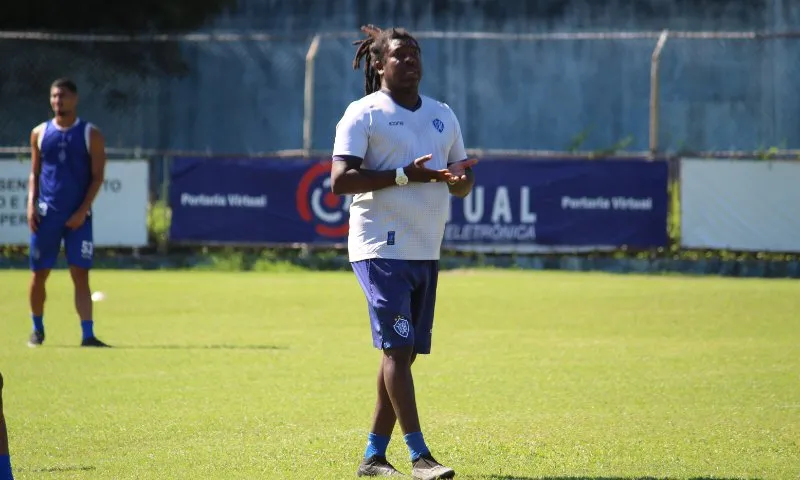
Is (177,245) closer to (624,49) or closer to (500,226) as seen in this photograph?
(500,226)

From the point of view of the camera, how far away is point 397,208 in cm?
706

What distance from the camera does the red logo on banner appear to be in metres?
20.6

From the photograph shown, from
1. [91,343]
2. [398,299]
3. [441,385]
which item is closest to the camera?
[398,299]

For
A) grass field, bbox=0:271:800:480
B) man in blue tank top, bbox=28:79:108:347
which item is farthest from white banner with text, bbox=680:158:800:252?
man in blue tank top, bbox=28:79:108:347

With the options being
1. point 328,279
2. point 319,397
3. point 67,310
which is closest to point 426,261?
point 319,397

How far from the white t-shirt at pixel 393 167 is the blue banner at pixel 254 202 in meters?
13.4

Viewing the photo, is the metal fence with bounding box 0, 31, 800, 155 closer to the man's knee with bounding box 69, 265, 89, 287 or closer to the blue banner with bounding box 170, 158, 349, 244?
the blue banner with bounding box 170, 158, 349, 244

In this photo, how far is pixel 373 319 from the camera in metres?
7.02

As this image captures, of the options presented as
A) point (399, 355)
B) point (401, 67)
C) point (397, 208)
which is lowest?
point (399, 355)

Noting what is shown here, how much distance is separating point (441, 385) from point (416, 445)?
3378 mm

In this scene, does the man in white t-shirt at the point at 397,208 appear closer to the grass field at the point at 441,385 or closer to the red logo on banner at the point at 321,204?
the grass field at the point at 441,385

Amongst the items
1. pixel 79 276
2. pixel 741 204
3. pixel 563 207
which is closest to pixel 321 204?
pixel 563 207

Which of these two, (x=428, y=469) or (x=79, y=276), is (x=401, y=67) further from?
(x=79, y=276)

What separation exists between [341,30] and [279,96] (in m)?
2.43
